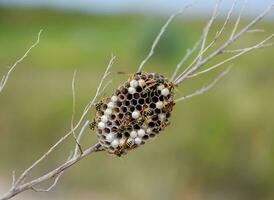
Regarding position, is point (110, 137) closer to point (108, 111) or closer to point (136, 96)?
point (108, 111)

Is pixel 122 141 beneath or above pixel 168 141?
beneath

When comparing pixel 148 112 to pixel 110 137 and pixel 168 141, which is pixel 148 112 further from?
pixel 168 141

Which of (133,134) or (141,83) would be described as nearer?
(141,83)

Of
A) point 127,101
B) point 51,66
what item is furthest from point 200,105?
point 127,101

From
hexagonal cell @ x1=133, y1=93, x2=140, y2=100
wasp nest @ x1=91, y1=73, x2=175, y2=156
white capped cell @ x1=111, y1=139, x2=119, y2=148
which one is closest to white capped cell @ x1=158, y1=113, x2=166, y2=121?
wasp nest @ x1=91, y1=73, x2=175, y2=156

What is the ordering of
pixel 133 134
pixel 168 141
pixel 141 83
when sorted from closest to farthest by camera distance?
pixel 141 83 → pixel 133 134 → pixel 168 141

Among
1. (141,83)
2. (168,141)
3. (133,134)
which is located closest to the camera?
(141,83)

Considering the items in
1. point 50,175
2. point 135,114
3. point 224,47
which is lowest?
point 50,175

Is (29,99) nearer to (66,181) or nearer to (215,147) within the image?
(66,181)

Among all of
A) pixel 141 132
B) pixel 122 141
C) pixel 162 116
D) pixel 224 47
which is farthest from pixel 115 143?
pixel 224 47

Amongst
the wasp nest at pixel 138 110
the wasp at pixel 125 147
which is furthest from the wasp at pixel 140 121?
the wasp at pixel 125 147
